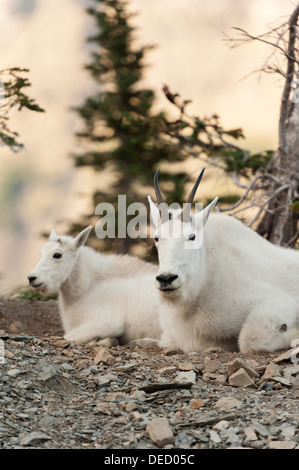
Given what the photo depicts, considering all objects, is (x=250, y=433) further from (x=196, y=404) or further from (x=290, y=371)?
(x=290, y=371)

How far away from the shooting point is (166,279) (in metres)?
6.36

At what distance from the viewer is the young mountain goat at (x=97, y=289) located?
27.4ft

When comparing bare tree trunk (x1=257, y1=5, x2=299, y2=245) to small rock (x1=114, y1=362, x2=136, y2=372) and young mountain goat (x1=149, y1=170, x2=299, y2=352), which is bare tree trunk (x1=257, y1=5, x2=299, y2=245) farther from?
small rock (x1=114, y1=362, x2=136, y2=372)

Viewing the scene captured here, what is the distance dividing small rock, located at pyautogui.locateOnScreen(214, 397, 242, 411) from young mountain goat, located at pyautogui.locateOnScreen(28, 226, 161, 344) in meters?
3.01

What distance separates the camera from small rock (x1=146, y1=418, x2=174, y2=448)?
4668mm

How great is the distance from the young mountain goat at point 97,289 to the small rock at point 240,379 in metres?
2.56

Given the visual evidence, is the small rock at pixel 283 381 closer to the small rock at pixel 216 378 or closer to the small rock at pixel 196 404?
the small rock at pixel 216 378

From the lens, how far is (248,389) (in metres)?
5.75

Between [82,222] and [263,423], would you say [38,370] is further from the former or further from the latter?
[82,222]

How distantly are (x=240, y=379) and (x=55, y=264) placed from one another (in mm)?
3701

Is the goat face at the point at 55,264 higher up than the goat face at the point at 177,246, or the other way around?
the goat face at the point at 55,264

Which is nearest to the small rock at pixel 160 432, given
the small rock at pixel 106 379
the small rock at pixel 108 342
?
the small rock at pixel 106 379

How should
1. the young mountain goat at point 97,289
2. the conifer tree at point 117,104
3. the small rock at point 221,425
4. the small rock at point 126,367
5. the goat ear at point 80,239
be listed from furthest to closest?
1. the conifer tree at point 117,104
2. the goat ear at point 80,239
3. the young mountain goat at point 97,289
4. the small rock at point 126,367
5. the small rock at point 221,425

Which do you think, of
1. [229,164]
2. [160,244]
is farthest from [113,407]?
[229,164]
